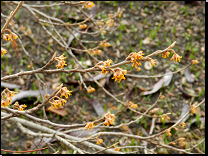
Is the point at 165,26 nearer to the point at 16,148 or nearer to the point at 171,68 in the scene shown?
the point at 171,68

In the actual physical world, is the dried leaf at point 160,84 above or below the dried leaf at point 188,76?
below

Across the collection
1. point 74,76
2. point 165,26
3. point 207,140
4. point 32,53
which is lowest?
point 207,140

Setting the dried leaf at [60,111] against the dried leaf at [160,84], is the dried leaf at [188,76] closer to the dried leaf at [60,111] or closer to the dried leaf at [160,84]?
the dried leaf at [160,84]

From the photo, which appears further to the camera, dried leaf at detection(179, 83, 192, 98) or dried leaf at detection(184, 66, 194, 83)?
dried leaf at detection(184, 66, 194, 83)

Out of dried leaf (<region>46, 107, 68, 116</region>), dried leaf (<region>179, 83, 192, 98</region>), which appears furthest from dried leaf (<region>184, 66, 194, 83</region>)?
dried leaf (<region>46, 107, 68, 116</region>)

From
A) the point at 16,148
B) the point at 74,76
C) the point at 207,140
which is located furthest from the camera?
the point at 74,76

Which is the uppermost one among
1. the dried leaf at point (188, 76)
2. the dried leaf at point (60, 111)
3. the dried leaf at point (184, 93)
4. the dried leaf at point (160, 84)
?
the dried leaf at point (188, 76)

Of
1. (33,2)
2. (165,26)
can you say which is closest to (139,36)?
(165,26)

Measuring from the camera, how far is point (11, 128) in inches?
101

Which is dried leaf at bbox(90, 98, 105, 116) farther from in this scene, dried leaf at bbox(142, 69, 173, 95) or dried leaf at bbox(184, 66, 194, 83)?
dried leaf at bbox(184, 66, 194, 83)

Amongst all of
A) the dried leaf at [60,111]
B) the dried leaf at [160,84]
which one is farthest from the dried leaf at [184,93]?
the dried leaf at [60,111]

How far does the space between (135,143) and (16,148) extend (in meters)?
1.49

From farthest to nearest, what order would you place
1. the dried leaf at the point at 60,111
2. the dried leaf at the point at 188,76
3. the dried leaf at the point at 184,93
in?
the dried leaf at the point at 188,76
the dried leaf at the point at 184,93
the dried leaf at the point at 60,111

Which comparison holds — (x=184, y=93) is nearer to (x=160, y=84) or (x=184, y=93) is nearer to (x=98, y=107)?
(x=160, y=84)
